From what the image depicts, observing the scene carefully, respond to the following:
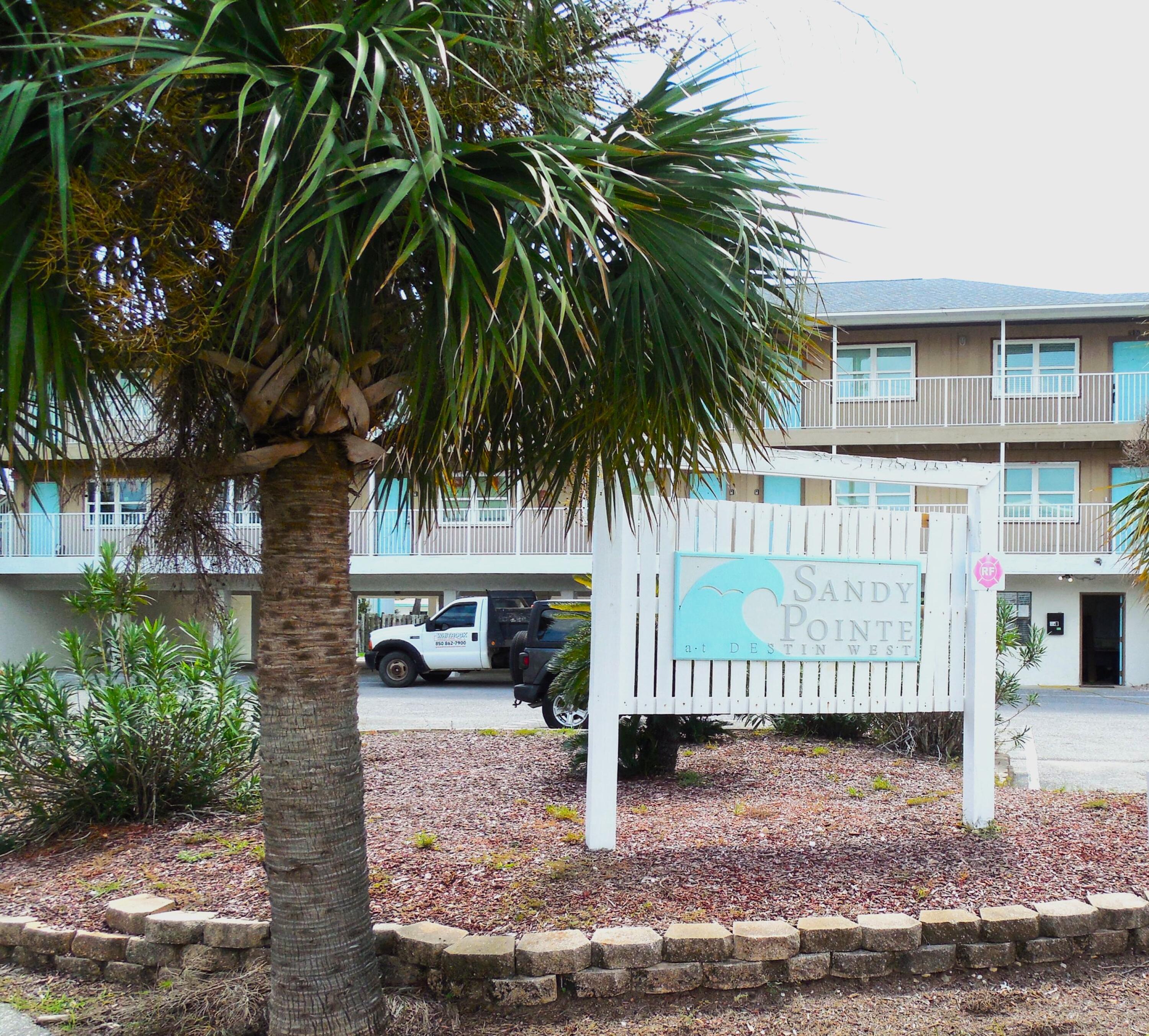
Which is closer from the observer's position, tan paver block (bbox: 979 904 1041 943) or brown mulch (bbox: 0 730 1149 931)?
tan paver block (bbox: 979 904 1041 943)

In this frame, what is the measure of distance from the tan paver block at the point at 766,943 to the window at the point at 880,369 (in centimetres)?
1966

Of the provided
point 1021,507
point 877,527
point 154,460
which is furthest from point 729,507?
point 1021,507

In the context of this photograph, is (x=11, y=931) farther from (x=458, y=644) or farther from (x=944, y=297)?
(x=944, y=297)

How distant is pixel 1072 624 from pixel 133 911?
2236cm

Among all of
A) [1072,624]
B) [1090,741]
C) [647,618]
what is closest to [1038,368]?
[1072,624]

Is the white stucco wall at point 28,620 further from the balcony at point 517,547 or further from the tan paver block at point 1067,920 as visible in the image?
the tan paver block at point 1067,920

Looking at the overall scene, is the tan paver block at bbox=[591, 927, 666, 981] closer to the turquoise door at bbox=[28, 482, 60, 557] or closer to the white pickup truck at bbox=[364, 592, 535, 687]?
the white pickup truck at bbox=[364, 592, 535, 687]

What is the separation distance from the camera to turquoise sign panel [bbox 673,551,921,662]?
5379 millimetres

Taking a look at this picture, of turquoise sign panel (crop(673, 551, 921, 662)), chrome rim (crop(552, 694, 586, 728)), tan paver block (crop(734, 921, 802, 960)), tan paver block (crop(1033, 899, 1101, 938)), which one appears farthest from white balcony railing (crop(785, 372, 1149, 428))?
tan paver block (crop(734, 921, 802, 960))

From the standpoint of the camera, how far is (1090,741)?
11938 millimetres

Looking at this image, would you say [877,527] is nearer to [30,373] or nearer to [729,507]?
[729,507]

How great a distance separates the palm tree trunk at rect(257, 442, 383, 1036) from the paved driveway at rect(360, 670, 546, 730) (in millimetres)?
7308

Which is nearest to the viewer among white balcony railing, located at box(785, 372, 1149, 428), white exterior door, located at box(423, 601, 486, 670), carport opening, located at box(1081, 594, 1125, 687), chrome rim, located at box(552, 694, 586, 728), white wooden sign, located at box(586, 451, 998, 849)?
white wooden sign, located at box(586, 451, 998, 849)

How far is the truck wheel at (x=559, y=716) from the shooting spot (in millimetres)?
11836
